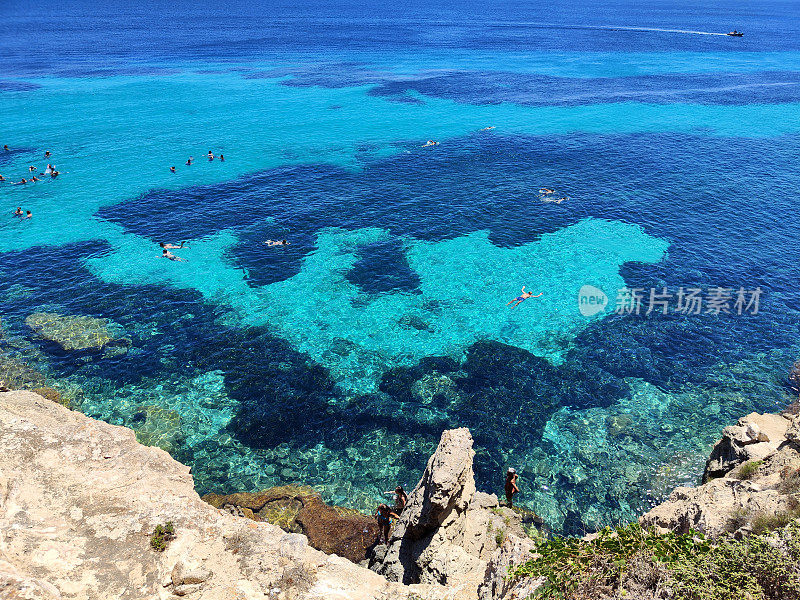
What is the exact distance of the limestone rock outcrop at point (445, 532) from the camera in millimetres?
16062

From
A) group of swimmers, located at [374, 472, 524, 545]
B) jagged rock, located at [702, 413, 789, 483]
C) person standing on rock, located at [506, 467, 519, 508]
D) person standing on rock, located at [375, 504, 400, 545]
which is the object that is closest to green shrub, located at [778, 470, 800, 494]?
jagged rock, located at [702, 413, 789, 483]

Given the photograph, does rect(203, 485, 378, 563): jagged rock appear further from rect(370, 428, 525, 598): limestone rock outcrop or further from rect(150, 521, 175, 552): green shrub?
rect(150, 521, 175, 552): green shrub

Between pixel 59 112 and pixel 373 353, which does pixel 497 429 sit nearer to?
pixel 373 353

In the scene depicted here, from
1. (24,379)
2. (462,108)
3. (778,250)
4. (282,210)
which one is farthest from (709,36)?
(24,379)

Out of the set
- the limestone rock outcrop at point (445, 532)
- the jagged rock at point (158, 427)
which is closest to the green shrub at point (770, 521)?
the limestone rock outcrop at point (445, 532)

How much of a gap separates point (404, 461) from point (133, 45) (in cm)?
14482

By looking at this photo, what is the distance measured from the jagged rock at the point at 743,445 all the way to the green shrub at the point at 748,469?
68cm

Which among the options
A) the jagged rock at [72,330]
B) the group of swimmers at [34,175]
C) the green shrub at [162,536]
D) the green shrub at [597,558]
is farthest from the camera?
the group of swimmers at [34,175]

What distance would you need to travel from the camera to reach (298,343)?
31656 mm

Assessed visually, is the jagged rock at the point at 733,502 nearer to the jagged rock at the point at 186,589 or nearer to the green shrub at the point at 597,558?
the green shrub at the point at 597,558

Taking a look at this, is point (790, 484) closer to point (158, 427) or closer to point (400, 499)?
point (400, 499)

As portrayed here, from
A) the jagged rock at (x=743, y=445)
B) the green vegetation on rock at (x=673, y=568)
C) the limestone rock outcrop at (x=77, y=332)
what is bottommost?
the limestone rock outcrop at (x=77, y=332)

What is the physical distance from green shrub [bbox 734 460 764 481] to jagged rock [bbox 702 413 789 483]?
26.9 inches

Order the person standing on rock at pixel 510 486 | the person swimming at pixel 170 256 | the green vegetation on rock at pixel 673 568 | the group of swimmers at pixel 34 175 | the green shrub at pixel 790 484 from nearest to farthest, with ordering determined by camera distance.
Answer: the green vegetation on rock at pixel 673 568, the green shrub at pixel 790 484, the person standing on rock at pixel 510 486, the person swimming at pixel 170 256, the group of swimmers at pixel 34 175
